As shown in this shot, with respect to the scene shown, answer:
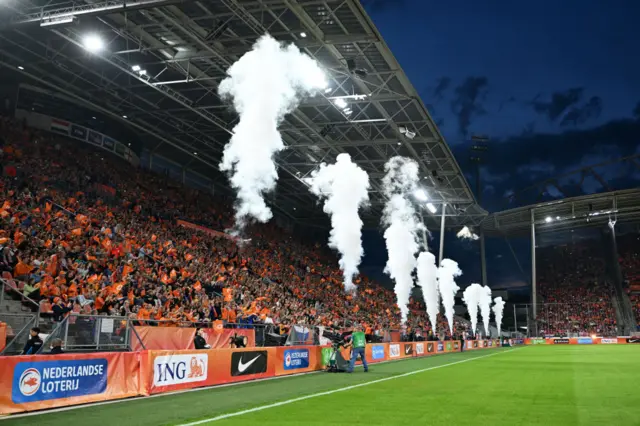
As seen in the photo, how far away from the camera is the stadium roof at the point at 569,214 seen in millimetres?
54781

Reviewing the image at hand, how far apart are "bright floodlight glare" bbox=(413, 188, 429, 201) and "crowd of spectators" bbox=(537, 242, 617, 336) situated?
2332cm

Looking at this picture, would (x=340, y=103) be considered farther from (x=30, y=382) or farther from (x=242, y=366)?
(x=30, y=382)

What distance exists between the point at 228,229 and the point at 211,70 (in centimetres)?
1732

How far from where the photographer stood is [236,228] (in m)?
45.2

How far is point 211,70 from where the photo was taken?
94.2 ft

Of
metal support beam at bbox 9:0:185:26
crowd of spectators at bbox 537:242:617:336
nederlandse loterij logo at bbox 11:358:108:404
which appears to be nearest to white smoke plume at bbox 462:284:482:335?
crowd of spectators at bbox 537:242:617:336

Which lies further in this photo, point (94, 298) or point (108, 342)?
point (94, 298)

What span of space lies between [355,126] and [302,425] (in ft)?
93.0

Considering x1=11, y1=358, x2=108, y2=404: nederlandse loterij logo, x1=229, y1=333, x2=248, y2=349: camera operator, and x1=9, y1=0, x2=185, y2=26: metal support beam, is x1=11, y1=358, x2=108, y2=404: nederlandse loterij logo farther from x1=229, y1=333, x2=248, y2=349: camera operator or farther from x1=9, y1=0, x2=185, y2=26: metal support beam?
x1=9, y1=0, x2=185, y2=26: metal support beam

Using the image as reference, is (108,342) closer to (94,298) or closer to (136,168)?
(94,298)

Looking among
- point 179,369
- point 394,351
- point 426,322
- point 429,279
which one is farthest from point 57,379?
point 426,322

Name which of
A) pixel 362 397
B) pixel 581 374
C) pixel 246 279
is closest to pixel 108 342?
pixel 362 397

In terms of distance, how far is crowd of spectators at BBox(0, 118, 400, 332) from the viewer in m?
19.8

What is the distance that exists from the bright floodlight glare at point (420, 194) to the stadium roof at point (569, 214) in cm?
1520
